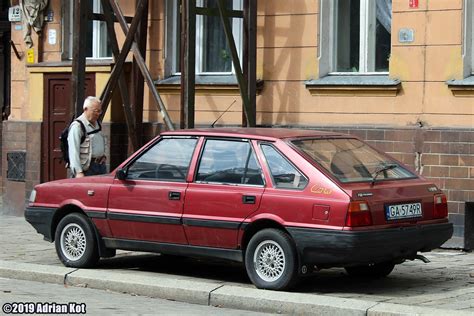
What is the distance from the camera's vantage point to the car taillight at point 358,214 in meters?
9.77

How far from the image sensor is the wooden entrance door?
1753 centimetres

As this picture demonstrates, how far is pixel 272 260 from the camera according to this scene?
1022 cm

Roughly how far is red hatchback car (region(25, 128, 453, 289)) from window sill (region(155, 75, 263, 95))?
450cm

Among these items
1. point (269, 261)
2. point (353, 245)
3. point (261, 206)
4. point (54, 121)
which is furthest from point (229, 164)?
point (54, 121)

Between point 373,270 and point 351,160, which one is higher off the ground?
point 351,160

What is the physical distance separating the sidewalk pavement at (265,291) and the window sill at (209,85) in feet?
12.2

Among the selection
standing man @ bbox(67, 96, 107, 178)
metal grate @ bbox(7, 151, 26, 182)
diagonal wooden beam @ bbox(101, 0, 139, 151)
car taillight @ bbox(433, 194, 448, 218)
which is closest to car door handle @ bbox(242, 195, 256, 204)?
car taillight @ bbox(433, 194, 448, 218)

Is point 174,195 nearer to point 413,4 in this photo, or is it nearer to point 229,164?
point 229,164

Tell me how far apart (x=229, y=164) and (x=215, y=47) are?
20.2ft

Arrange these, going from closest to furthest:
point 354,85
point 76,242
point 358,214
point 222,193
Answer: point 358,214 < point 222,193 < point 76,242 < point 354,85

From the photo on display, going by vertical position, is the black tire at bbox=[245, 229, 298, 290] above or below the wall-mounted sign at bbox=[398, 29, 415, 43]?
below

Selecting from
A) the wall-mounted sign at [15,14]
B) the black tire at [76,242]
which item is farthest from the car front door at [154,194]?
the wall-mounted sign at [15,14]

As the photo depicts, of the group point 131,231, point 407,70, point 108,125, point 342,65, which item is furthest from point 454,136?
point 108,125

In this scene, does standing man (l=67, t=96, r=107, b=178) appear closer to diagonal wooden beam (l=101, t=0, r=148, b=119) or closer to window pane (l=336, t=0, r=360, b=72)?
diagonal wooden beam (l=101, t=0, r=148, b=119)
